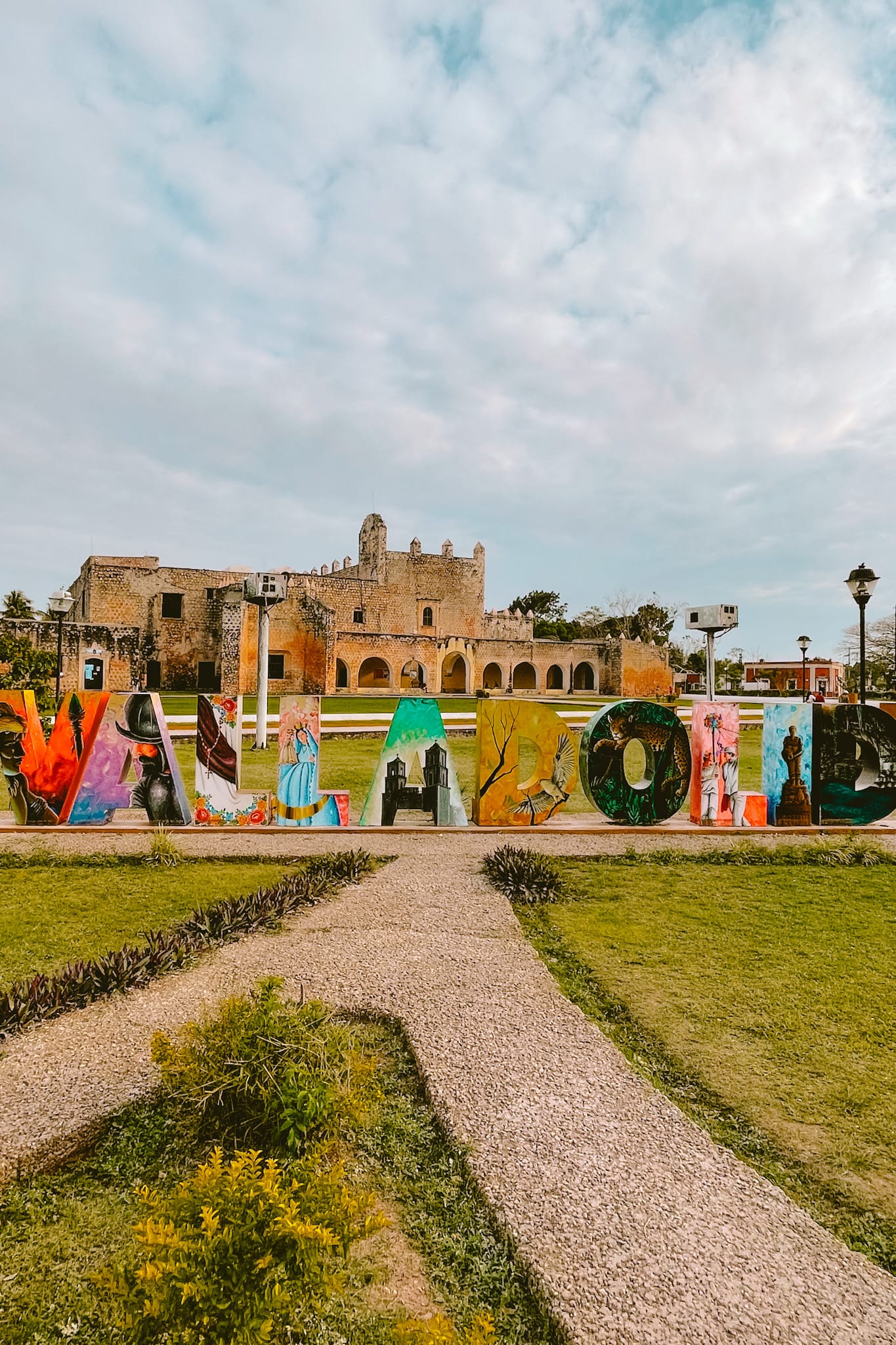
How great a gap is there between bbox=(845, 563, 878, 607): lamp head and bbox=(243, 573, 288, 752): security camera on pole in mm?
11679

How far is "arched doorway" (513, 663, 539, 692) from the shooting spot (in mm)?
47219

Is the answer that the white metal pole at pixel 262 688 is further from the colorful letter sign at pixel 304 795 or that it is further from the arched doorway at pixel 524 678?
the arched doorway at pixel 524 678

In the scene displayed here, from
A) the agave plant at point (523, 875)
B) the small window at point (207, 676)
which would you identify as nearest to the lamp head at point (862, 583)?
the agave plant at point (523, 875)

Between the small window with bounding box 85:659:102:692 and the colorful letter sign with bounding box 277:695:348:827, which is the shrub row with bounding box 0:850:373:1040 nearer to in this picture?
the colorful letter sign with bounding box 277:695:348:827

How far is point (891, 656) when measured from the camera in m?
53.0

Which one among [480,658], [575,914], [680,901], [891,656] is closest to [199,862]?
[575,914]

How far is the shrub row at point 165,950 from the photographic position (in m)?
3.80

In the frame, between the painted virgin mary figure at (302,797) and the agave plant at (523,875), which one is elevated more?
the painted virgin mary figure at (302,797)

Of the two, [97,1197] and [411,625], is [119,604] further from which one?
[97,1197]

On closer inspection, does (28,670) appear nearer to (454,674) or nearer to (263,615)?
(263,615)

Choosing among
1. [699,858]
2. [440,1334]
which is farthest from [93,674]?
[440,1334]

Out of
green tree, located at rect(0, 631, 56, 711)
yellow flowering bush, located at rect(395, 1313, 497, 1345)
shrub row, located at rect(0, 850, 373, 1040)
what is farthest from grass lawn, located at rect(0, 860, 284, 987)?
green tree, located at rect(0, 631, 56, 711)

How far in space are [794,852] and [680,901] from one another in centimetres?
237

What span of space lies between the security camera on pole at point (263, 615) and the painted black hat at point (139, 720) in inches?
266
